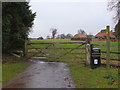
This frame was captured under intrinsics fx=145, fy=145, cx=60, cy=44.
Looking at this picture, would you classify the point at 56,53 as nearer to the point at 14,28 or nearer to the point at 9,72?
the point at 14,28

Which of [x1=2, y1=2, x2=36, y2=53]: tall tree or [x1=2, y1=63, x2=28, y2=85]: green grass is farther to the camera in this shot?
[x1=2, y1=2, x2=36, y2=53]: tall tree

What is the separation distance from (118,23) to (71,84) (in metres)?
24.3

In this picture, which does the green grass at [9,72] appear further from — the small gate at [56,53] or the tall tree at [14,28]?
the tall tree at [14,28]

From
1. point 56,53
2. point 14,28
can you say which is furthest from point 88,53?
point 14,28

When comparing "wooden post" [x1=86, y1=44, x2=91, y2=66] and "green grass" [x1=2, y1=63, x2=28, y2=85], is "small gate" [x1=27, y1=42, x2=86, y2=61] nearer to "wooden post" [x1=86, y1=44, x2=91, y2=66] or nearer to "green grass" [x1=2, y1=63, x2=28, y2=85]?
"wooden post" [x1=86, y1=44, x2=91, y2=66]

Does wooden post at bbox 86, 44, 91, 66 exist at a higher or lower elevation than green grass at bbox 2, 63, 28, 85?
higher

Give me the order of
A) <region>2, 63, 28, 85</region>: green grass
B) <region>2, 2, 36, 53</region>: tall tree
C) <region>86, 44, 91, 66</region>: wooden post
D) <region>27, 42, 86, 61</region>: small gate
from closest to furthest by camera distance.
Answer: <region>2, 63, 28, 85</region>: green grass, <region>86, 44, 91, 66</region>: wooden post, <region>27, 42, 86, 61</region>: small gate, <region>2, 2, 36, 53</region>: tall tree

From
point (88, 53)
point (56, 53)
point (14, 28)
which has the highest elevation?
point (14, 28)

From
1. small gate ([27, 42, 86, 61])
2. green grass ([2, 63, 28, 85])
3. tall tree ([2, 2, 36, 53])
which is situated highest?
tall tree ([2, 2, 36, 53])

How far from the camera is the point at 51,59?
12.2 m

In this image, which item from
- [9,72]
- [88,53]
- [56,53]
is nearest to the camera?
[9,72]

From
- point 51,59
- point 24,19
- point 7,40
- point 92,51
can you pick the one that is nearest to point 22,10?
point 24,19

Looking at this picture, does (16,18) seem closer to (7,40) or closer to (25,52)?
(7,40)

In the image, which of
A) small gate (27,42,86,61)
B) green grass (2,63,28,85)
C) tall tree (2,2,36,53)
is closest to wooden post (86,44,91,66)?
small gate (27,42,86,61)
